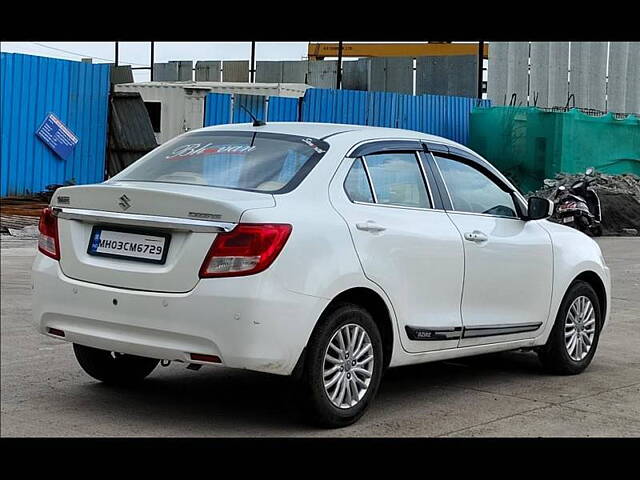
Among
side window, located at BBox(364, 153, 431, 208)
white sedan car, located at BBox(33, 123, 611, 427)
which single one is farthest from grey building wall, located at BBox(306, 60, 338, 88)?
side window, located at BBox(364, 153, 431, 208)

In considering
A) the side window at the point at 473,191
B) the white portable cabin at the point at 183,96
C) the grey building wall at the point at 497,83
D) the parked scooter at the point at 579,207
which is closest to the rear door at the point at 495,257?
the side window at the point at 473,191

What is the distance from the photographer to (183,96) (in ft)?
75.7

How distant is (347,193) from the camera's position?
578cm

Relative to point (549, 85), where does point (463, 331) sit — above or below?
below

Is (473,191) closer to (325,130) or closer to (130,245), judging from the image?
(325,130)

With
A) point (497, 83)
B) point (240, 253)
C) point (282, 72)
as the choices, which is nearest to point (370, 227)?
point (240, 253)

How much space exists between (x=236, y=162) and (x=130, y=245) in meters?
0.89

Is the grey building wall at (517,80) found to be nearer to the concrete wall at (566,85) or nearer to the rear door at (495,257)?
the concrete wall at (566,85)

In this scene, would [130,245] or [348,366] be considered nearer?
[130,245]

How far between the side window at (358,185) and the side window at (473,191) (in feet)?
2.63

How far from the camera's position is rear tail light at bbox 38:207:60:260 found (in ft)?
17.4

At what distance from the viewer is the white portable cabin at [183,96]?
22.9 meters

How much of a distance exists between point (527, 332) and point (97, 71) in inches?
551
